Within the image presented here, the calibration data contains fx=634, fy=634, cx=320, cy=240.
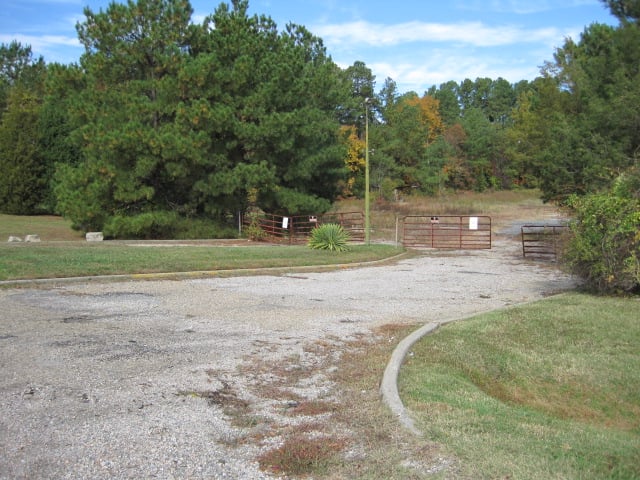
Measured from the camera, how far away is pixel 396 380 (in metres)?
6.70

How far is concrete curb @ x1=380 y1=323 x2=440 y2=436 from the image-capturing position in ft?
17.9

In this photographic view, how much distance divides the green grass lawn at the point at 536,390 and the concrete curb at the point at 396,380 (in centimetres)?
10

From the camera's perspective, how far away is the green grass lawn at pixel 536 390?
465 cm

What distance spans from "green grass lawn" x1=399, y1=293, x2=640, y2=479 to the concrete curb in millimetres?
98

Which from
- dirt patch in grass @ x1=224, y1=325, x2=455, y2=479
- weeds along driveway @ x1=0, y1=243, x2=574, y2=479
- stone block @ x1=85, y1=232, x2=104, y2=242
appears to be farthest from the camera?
stone block @ x1=85, y1=232, x2=104, y2=242

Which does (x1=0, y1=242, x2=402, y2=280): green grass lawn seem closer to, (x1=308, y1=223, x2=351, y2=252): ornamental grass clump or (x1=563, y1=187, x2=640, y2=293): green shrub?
(x1=308, y1=223, x2=351, y2=252): ornamental grass clump

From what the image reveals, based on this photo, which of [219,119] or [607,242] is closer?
[607,242]

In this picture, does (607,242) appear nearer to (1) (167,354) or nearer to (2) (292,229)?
Answer: (1) (167,354)

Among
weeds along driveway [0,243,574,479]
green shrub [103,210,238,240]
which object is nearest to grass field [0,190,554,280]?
weeds along driveway [0,243,574,479]

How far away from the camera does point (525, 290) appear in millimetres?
15328

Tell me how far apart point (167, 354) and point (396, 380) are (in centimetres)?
290

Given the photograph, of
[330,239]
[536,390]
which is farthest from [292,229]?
[536,390]

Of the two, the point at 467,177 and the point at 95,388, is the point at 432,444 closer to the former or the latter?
the point at 95,388

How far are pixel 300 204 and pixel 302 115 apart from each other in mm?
4784
